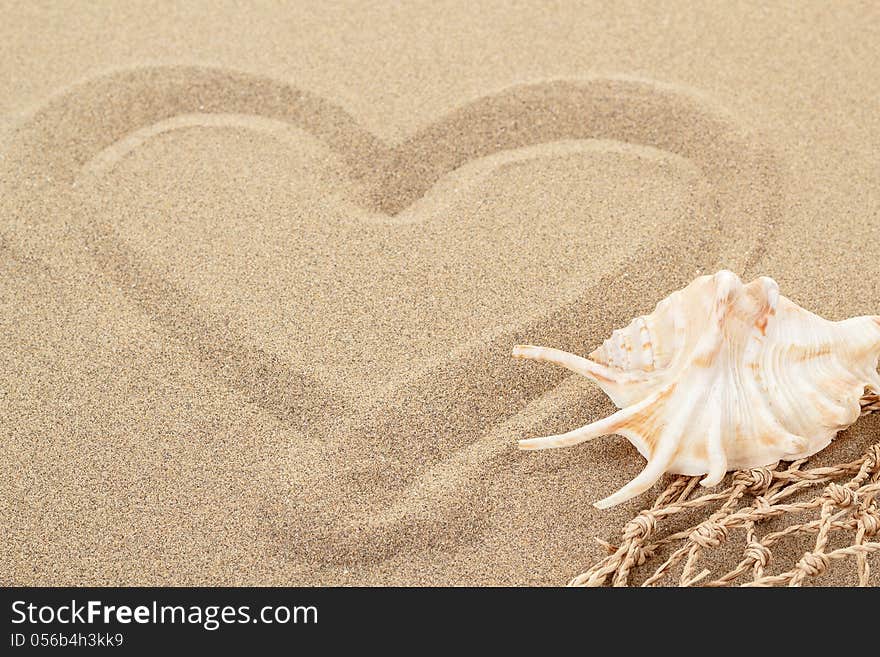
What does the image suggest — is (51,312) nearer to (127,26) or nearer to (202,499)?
(202,499)

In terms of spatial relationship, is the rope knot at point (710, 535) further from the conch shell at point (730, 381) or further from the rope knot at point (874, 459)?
the rope knot at point (874, 459)

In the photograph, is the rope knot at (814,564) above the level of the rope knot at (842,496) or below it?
below

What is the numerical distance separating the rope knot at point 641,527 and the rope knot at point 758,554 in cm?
12

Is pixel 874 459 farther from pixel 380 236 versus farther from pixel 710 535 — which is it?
pixel 380 236

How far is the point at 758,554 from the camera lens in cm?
114

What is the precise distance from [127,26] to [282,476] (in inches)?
45.2

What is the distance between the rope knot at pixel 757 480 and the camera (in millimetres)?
1202

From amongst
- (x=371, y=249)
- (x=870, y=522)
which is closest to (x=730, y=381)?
(x=870, y=522)

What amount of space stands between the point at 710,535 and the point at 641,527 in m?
0.09

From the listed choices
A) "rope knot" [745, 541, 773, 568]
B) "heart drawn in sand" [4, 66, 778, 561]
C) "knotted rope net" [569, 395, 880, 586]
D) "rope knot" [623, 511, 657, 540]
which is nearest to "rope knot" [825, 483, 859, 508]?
"knotted rope net" [569, 395, 880, 586]

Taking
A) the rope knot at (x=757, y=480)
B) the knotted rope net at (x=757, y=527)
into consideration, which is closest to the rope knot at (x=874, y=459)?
the knotted rope net at (x=757, y=527)

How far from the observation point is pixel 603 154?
168 cm

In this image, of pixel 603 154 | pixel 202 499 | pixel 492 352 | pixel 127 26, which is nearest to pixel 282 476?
pixel 202 499

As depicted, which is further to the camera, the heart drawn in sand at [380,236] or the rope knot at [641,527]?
the heart drawn in sand at [380,236]
